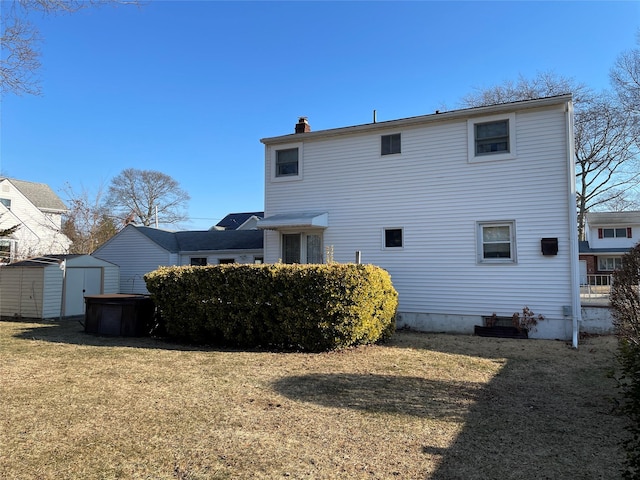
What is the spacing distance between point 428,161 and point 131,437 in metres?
9.92

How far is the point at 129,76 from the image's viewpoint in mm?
12156

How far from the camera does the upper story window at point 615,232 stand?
32656 mm

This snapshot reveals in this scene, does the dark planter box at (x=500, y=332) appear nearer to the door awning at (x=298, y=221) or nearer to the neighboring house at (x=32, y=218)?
the door awning at (x=298, y=221)

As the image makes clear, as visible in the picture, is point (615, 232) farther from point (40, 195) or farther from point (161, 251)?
point (40, 195)

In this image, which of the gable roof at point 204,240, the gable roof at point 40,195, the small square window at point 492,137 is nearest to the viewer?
the small square window at point 492,137

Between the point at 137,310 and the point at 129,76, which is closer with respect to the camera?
the point at 137,310

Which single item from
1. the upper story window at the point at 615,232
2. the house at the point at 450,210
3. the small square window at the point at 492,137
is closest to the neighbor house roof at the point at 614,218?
the upper story window at the point at 615,232

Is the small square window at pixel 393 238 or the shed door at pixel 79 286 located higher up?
the small square window at pixel 393 238

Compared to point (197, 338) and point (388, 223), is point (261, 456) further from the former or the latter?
point (388, 223)

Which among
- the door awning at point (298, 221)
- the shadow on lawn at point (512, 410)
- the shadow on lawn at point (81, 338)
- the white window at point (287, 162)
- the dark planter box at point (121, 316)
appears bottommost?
the shadow on lawn at point (81, 338)

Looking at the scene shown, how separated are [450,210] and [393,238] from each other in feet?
5.84

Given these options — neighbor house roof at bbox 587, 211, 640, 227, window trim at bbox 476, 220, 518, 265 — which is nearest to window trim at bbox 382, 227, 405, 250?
window trim at bbox 476, 220, 518, 265

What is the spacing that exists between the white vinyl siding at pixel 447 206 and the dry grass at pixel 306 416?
2.90m

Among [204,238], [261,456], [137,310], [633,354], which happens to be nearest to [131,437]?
[261,456]
